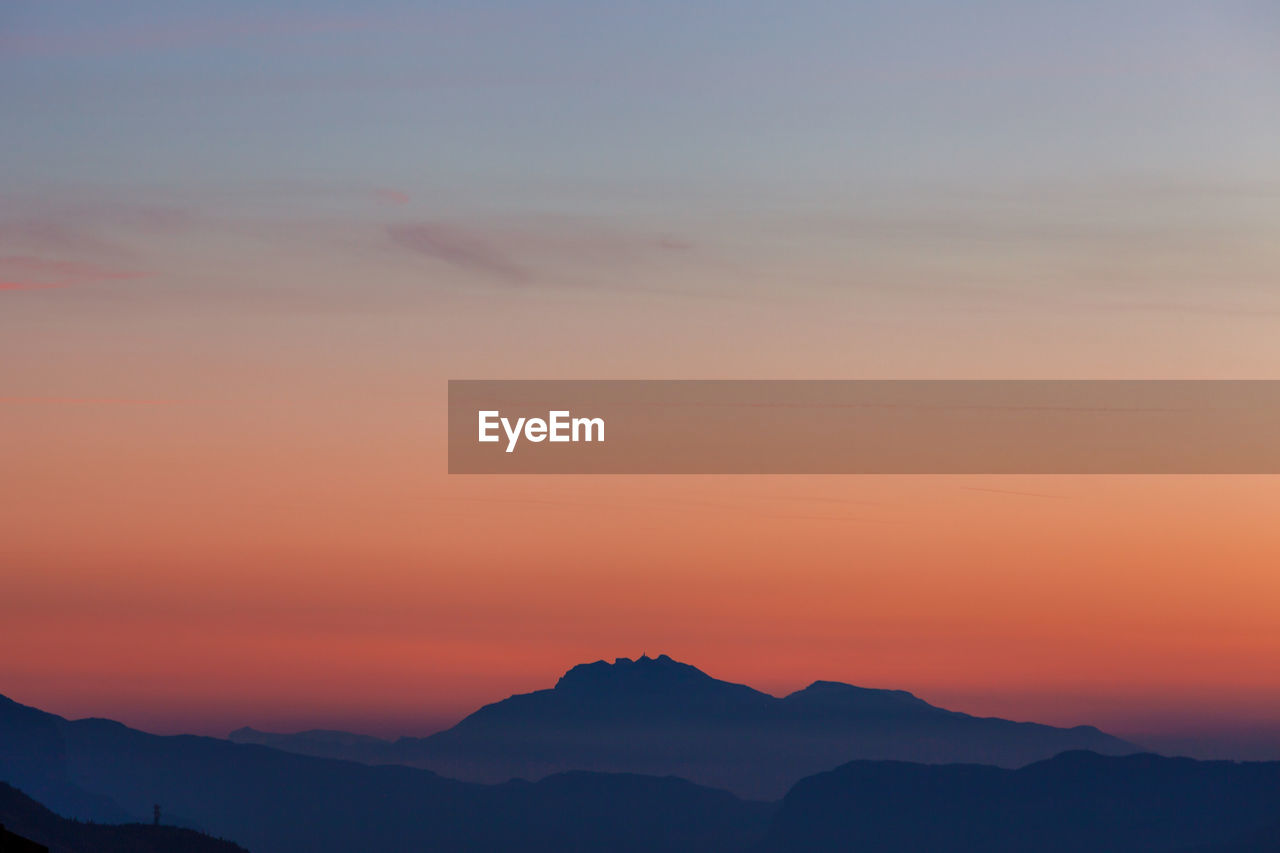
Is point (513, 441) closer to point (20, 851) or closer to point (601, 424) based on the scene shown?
point (601, 424)

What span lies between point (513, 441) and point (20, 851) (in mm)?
31957

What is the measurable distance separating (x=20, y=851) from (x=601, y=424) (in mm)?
33348

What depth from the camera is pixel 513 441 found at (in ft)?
296

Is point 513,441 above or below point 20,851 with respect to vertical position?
above

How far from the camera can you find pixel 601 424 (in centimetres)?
8481

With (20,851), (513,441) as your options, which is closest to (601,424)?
(513,441)

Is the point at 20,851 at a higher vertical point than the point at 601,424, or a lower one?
lower

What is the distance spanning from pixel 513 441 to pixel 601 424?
7.26m

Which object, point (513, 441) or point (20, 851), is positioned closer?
point (20, 851)

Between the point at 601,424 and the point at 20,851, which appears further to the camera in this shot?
the point at 601,424
